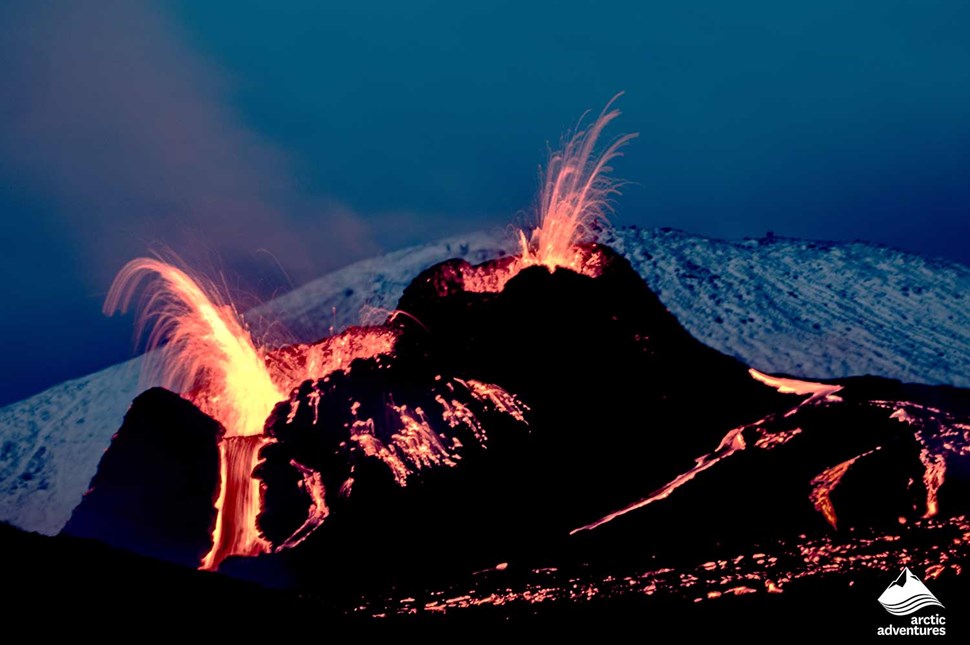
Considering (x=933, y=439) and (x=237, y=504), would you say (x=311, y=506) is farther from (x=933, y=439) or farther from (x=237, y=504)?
(x=933, y=439)

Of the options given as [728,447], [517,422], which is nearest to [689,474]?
[728,447]

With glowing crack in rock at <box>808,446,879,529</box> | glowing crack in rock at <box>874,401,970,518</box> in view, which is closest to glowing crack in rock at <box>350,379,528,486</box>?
glowing crack in rock at <box>808,446,879,529</box>

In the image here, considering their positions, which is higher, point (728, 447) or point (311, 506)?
point (311, 506)

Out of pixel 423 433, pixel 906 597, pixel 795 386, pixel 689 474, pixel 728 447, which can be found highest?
pixel 423 433

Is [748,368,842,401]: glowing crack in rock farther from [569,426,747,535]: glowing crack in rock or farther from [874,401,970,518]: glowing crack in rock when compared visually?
[569,426,747,535]: glowing crack in rock

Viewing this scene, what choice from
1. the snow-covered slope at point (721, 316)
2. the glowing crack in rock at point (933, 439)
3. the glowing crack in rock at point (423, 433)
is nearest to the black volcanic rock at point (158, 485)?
the glowing crack in rock at point (423, 433)
